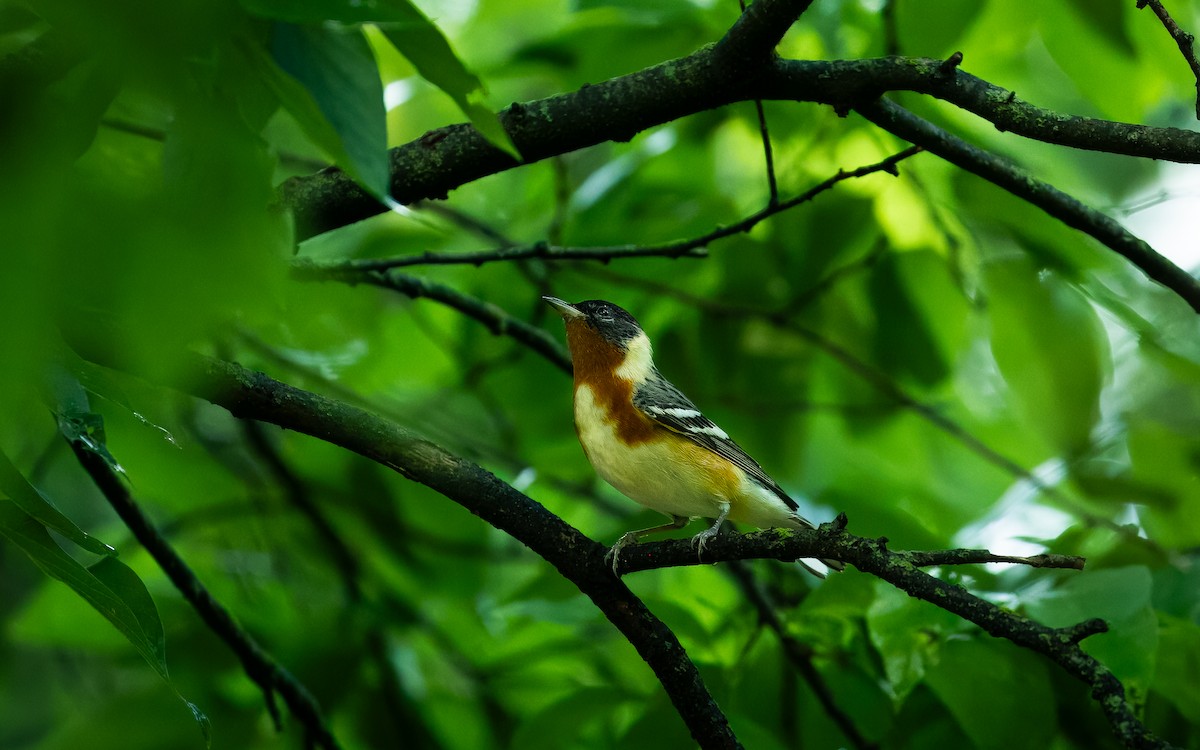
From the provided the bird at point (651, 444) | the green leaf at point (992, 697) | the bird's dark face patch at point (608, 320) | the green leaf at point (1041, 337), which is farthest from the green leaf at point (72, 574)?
the green leaf at point (1041, 337)

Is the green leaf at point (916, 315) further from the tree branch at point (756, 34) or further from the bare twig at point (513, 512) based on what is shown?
the bare twig at point (513, 512)

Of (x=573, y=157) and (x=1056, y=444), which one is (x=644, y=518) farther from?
(x=573, y=157)

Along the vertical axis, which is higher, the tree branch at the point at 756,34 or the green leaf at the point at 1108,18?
the green leaf at the point at 1108,18

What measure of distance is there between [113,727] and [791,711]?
2.54 m

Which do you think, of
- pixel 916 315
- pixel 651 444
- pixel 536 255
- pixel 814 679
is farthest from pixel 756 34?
pixel 916 315

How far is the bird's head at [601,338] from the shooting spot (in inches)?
167

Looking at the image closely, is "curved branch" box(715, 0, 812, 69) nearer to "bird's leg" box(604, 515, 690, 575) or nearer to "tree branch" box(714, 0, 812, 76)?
"tree branch" box(714, 0, 812, 76)

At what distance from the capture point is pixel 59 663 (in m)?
6.43

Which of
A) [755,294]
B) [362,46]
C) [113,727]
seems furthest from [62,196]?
[755,294]

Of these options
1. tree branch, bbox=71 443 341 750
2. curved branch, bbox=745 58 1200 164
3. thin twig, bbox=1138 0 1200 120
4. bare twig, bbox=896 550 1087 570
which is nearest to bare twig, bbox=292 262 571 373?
tree branch, bbox=71 443 341 750

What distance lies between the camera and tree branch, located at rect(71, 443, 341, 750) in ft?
11.1

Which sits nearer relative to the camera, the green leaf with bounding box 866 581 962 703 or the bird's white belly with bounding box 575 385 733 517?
the green leaf with bounding box 866 581 962 703

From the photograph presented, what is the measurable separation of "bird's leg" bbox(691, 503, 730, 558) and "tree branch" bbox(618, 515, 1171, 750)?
0.12 meters

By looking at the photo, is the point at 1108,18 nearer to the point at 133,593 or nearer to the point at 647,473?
the point at 647,473
